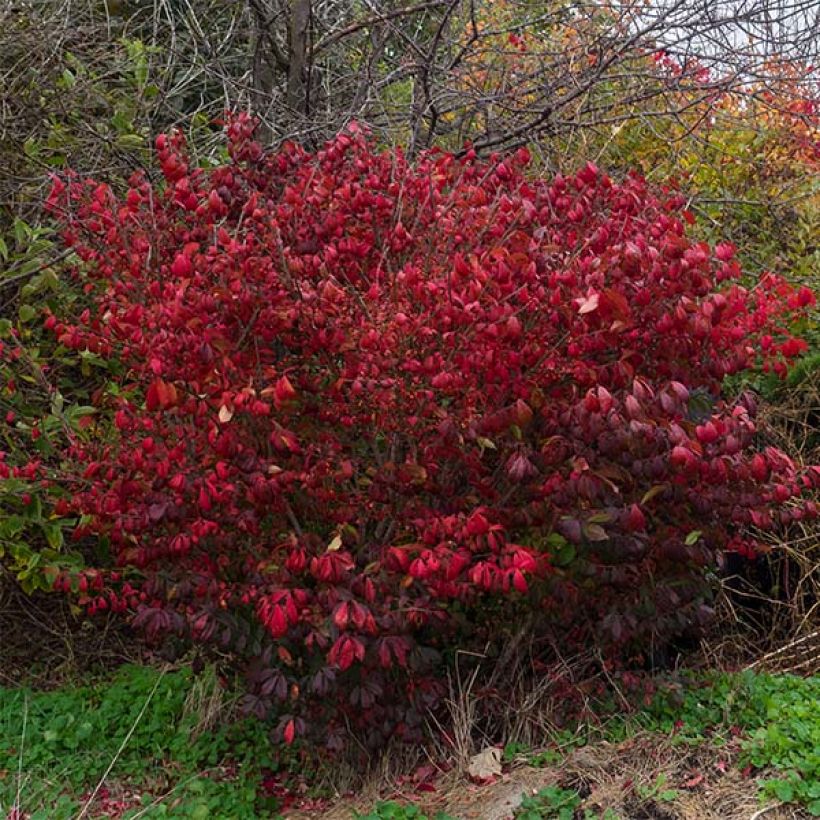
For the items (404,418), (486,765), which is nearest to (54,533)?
(404,418)

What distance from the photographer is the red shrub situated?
10.8 feet

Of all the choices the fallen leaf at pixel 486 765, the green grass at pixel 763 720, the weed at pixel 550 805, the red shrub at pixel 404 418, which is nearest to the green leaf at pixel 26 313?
the red shrub at pixel 404 418

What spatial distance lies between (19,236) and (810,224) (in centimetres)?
413

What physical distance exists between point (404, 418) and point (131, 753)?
2.15m

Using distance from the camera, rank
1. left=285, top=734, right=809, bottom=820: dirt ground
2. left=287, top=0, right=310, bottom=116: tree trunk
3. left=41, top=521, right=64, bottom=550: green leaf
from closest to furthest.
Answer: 1. left=285, top=734, right=809, bottom=820: dirt ground
2. left=41, top=521, right=64, bottom=550: green leaf
3. left=287, top=0, right=310, bottom=116: tree trunk

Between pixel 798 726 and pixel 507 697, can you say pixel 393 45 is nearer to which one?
pixel 507 697

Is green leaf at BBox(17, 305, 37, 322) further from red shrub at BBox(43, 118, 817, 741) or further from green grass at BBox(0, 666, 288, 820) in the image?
green grass at BBox(0, 666, 288, 820)

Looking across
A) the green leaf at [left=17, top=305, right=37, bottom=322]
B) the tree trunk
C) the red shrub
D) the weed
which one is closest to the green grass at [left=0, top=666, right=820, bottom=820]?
the weed

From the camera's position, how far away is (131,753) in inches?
182

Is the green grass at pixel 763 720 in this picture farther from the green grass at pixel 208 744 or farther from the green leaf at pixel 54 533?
the green leaf at pixel 54 533

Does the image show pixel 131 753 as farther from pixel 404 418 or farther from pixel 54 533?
pixel 404 418

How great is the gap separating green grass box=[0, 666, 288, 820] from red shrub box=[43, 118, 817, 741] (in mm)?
527

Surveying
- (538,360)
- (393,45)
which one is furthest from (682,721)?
(393,45)

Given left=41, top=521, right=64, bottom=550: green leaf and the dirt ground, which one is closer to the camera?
the dirt ground
